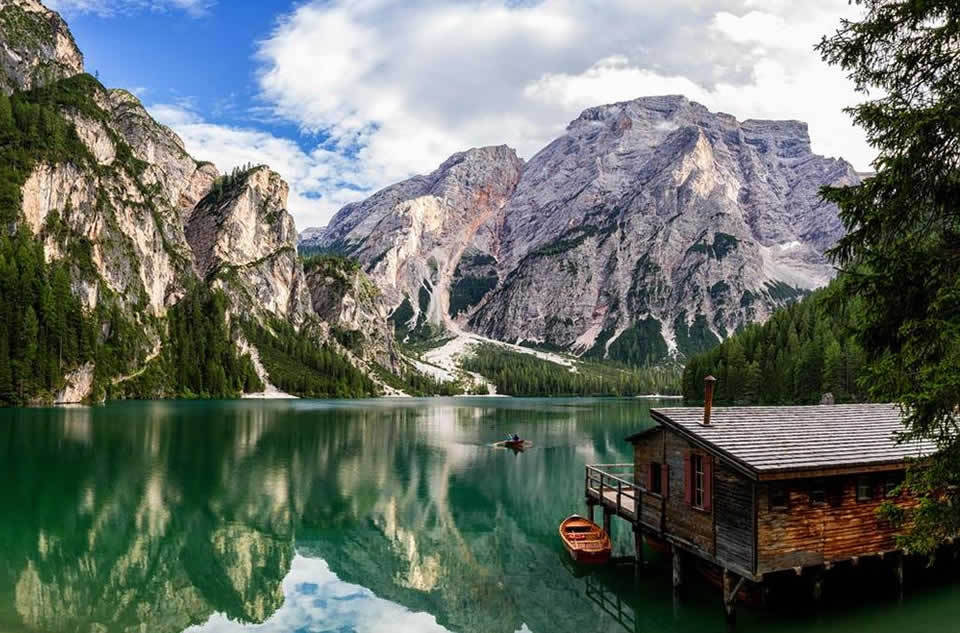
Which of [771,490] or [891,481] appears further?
[891,481]

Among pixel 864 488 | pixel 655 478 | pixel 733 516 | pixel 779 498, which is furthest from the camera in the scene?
pixel 655 478

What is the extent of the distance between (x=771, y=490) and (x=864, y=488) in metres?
4.97

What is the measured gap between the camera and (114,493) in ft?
154

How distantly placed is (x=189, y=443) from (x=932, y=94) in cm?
8032

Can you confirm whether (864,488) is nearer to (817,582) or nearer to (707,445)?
(817,582)

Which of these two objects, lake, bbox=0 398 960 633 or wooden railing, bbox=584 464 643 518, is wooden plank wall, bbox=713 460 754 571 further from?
wooden railing, bbox=584 464 643 518

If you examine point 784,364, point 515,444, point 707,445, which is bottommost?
point 515,444

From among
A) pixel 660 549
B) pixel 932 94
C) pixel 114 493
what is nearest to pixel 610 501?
pixel 660 549

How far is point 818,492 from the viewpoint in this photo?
24438 mm

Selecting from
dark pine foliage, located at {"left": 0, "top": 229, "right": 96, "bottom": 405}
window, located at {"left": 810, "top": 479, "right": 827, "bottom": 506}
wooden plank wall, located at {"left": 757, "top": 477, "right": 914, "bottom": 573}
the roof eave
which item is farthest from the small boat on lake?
dark pine foliage, located at {"left": 0, "top": 229, "right": 96, "bottom": 405}

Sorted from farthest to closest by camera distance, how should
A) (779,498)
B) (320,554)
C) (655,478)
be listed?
(320,554), (655,478), (779,498)

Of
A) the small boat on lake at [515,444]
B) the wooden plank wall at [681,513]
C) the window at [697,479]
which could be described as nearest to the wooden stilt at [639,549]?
the wooden plank wall at [681,513]

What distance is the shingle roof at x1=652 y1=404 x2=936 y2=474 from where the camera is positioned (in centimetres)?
2405

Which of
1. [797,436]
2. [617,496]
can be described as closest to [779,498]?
[797,436]
